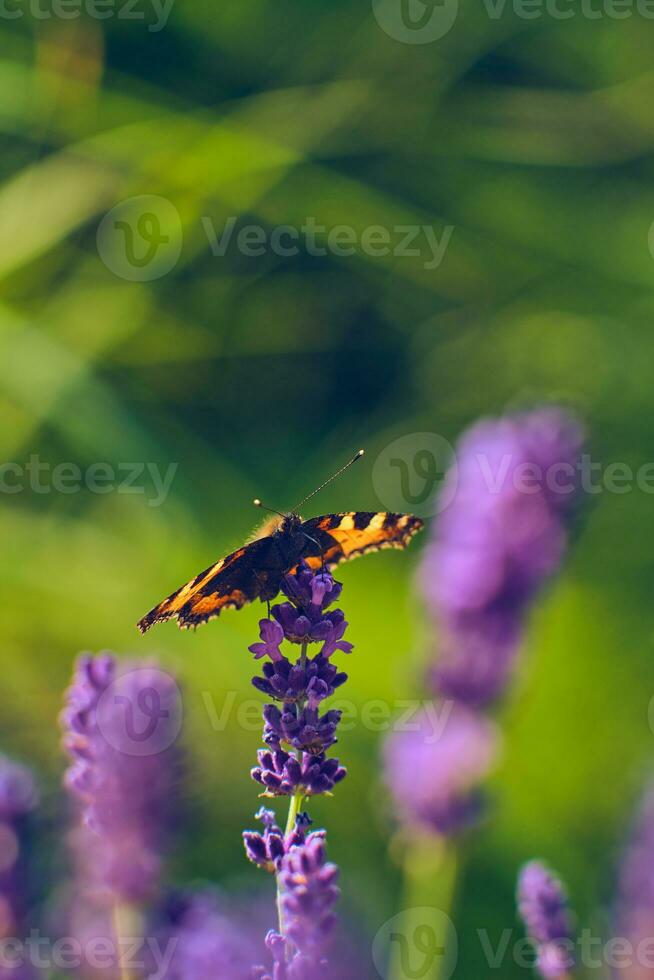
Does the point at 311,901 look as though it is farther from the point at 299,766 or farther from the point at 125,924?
the point at 125,924

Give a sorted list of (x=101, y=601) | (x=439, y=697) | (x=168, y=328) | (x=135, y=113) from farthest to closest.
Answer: (x=168, y=328), (x=135, y=113), (x=101, y=601), (x=439, y=697)

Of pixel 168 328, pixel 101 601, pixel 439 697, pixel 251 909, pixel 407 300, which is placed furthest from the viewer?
pixel 407 300

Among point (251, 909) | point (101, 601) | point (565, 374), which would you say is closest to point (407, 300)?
point (565, 374)

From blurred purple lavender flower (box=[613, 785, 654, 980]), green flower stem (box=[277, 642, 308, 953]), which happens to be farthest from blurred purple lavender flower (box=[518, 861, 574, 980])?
green flower stem (box=[277, 642, 308, 953])

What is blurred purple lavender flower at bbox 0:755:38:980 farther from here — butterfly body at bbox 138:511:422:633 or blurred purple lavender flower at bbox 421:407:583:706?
blurred purple lavender flower at bbox 421:407:583:706

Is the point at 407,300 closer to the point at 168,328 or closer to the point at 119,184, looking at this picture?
the point at 168,328

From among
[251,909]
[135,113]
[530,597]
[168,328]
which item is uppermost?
[135,113]
